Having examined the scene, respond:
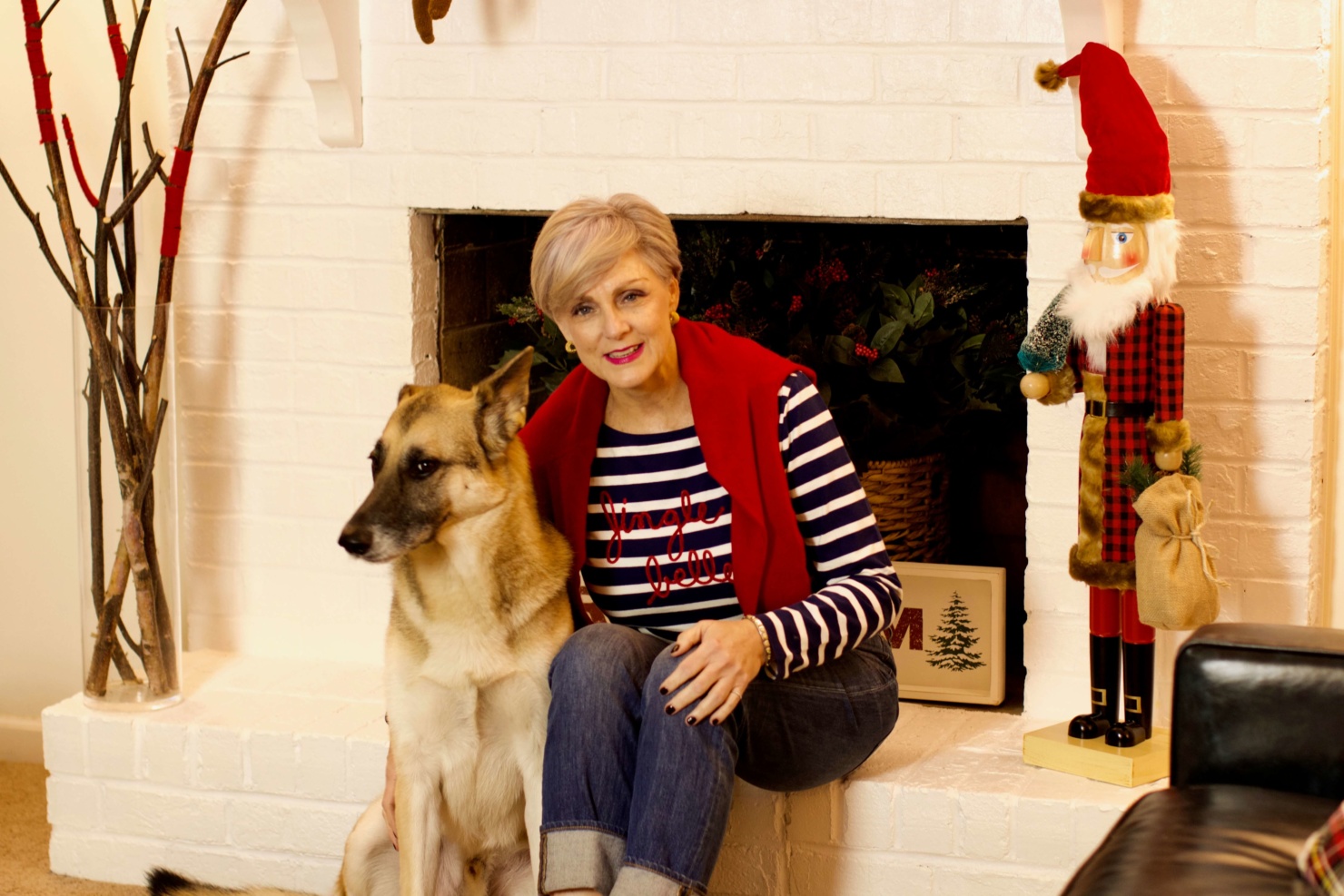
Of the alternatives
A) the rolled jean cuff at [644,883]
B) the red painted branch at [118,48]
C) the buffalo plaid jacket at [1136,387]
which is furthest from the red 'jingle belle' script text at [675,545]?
the red painted branch at [118,48]

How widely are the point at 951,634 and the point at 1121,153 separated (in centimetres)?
79

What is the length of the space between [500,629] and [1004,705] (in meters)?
0.94

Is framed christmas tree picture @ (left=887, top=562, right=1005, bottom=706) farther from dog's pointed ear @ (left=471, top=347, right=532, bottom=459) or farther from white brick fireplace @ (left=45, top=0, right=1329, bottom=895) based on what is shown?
dog's pointed ear @ (left=471, top=347, right=532, bottom=459)

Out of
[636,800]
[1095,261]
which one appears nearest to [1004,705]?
[1095,261]

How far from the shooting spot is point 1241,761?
134 centimetres

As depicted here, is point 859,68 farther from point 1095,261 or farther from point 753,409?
point 753,409

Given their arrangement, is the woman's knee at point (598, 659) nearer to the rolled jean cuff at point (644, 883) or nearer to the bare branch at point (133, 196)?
the rolled jean cuff at point (644, 883)

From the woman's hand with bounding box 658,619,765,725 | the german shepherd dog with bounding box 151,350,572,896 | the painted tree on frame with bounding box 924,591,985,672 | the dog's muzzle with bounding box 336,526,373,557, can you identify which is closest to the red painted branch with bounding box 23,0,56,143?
the german shepherd dog with bounding box 151,350,572,896

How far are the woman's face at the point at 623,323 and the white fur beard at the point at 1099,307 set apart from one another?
498 mm

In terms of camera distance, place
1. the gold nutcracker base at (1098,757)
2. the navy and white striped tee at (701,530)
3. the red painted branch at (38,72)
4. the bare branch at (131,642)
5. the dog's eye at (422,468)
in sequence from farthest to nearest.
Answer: the bare branch at (131,642), the red painted branch at (38,72), the gold nutcracker base at (1098,757), the navy and white striped tee at (701,530), the dog's eye at (422,468)

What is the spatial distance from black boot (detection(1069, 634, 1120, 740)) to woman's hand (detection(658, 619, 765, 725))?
1.78 feet

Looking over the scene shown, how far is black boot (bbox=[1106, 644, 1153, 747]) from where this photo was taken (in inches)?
72.2

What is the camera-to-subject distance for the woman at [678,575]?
149cm

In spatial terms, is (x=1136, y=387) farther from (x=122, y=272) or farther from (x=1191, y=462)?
(x=122, y=272)
